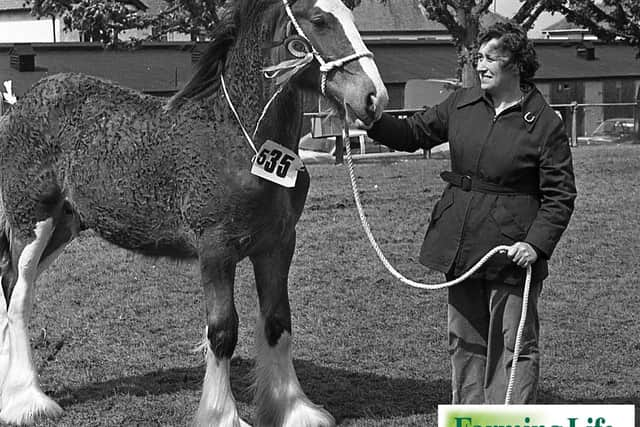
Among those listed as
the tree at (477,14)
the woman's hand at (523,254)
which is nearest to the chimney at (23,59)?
the tree at (477,14)

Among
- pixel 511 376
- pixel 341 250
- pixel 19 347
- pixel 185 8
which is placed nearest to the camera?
pixel 511 376

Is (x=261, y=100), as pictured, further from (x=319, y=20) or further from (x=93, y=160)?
(x=93, y=160)

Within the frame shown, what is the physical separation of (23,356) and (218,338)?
1455mm

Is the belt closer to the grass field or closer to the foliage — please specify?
the grass field

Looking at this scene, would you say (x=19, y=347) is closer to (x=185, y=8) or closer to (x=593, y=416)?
(x=593, y=416)

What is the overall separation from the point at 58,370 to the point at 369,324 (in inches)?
94.6

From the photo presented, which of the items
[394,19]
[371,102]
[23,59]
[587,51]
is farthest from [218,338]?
[394,19]

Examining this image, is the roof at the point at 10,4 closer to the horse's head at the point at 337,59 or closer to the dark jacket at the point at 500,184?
the horse's head at the point at 337,59

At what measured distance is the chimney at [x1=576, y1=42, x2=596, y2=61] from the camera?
45.5 m

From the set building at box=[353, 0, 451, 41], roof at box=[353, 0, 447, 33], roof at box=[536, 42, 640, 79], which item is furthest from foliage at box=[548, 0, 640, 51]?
roof at box=[353, 0, 447, 33]

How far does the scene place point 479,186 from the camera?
15.5ft

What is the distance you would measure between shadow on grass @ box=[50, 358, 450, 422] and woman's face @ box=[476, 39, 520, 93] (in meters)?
2.11

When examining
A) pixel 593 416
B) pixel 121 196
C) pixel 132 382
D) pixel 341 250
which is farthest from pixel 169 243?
pixel 341 250

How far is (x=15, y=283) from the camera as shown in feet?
19.7
